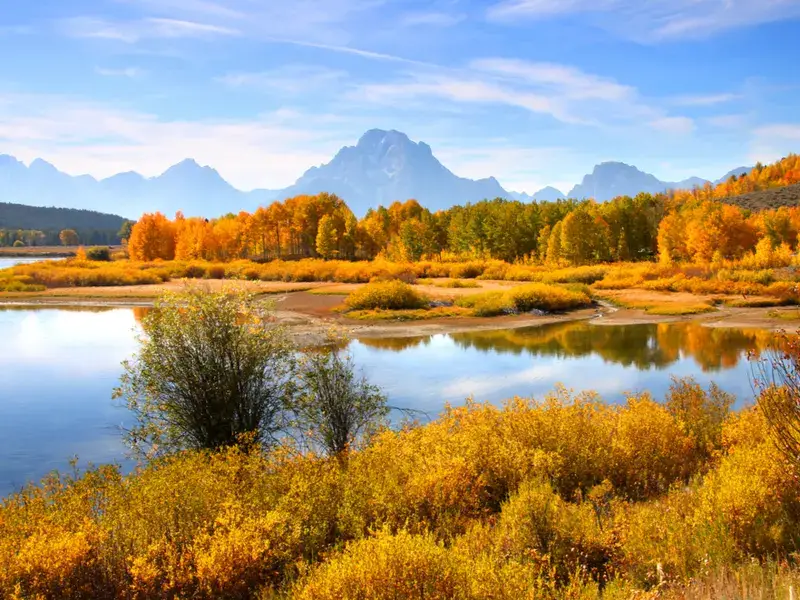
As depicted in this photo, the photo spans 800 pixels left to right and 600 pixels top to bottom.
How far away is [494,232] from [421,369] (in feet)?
195

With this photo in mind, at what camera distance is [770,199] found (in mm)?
108125

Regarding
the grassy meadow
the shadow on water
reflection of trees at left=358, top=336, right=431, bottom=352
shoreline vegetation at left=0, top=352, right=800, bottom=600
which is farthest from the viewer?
the grassy meadow

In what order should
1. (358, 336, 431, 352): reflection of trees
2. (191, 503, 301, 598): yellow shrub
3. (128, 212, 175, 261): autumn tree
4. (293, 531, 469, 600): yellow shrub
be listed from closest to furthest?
1. (293, 531, 469, 600): yellow shrub
2. (191, 503, 301, 598): yellow shrub
3. (358, 336, 431, 352): reflection of trees
4. (128, 212, 175, 261): autumn tree

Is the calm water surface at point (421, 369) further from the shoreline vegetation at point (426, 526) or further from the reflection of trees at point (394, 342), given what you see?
the shoreline vegetation at point (426, 526)

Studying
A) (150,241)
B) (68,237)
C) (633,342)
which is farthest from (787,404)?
(68,237)

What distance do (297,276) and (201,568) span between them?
204 ft

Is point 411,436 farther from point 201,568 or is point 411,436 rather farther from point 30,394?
point 30,394

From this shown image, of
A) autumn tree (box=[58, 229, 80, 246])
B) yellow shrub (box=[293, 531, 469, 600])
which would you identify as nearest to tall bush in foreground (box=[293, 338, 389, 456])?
yellow shrub (box=[293, 531, 469, 600])

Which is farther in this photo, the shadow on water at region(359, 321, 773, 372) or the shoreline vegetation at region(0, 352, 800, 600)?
the shadow on water at region(359, 321, 773, 372)

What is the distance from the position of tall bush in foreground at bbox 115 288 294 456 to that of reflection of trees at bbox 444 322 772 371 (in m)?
16.6

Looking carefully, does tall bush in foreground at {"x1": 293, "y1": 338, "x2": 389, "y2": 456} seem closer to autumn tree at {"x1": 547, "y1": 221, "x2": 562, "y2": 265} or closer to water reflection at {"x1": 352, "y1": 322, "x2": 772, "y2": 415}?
water reflection at {"x1": 352, "y1": 322, "x2": 772, "y2": 415}

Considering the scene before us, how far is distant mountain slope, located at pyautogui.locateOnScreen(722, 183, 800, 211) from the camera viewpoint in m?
104

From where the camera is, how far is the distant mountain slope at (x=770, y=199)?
Result: 10425 centimetres

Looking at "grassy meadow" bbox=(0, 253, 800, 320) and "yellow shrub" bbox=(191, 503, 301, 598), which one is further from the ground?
"grassy meadow" bbox=(0, 253, 800, 320)
